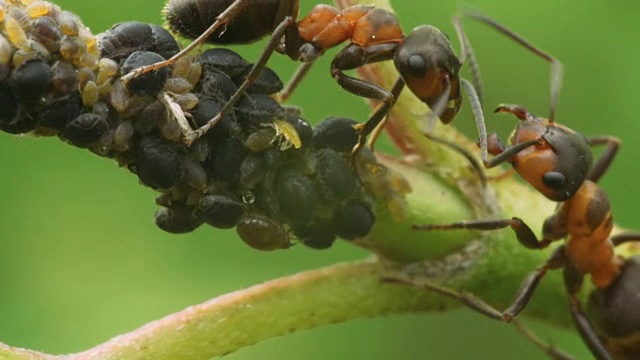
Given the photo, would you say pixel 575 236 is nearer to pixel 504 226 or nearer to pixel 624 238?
pixel 624 238

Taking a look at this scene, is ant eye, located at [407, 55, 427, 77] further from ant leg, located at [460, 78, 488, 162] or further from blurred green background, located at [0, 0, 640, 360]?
blurred green background, located at [0, 0, 640, 360]

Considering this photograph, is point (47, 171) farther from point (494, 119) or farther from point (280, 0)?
point (494, 119)

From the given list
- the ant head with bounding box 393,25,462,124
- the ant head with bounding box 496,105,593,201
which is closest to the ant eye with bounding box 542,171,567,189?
the ant head with bounding box 496,105,593,201

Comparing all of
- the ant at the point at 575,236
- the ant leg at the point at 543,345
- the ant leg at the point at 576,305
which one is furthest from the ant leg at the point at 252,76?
the ant leg at the point at 543,345

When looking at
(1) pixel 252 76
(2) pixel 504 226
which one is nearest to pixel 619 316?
(2) pixel 504 226

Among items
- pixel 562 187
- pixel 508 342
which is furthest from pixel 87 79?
pixel 508 342
